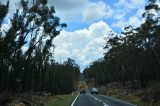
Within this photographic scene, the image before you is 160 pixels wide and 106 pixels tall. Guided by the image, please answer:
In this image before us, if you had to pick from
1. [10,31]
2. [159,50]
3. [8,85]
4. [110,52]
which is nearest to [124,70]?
[110,52]

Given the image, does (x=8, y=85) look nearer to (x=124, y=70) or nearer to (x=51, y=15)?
(x=51, y=15)

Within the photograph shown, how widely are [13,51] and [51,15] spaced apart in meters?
12.9

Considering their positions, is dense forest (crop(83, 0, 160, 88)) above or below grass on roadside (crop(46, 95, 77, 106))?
above

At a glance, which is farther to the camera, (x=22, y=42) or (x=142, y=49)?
(x=142, y=49)

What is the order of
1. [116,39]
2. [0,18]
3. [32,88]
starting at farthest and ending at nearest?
[116,39]
[32,88]
[0,18]

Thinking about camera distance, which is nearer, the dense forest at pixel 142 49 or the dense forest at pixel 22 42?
the dense forest at pixel 22 42

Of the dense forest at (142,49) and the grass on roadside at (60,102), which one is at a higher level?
the dense forest at (142,49)

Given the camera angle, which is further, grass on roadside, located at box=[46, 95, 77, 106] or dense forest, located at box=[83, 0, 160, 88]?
dense forest, located at box=[83, 0, 160, 88]

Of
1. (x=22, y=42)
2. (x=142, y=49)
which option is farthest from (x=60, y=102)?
(x=142, y=49)

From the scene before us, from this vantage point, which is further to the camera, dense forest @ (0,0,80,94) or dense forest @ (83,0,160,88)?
dense forest @ (83,0,160,88)

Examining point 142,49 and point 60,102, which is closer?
point 60,102

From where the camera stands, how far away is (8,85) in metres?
48.7

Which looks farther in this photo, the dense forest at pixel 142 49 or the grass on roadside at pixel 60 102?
the dense forest at pixel 142 49

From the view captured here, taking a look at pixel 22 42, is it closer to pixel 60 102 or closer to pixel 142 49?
pixel 60 102
